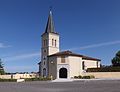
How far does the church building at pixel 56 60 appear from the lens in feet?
177

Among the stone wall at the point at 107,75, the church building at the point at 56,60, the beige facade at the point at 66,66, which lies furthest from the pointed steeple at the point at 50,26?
the stone wall at the point at 107,75

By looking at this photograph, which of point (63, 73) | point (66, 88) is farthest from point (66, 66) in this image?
point (66, 88)

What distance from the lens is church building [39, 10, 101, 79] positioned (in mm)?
53938

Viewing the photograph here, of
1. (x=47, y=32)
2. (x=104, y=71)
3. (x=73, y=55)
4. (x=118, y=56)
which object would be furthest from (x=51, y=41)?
(x=118, y=56)

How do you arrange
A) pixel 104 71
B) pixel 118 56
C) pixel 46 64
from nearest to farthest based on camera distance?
1. pixel 104 71
2. pixel 46 64
3. pixel 118 56

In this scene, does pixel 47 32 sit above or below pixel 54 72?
above

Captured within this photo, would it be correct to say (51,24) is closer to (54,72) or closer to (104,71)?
(54,72)

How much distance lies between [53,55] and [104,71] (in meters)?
10.8

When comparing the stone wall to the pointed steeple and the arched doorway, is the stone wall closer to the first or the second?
the arched doorway

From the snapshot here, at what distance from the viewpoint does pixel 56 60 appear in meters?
54.1

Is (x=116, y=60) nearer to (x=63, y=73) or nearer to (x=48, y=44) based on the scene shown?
(x=63, y=73)

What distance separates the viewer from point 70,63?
53938 millimetres

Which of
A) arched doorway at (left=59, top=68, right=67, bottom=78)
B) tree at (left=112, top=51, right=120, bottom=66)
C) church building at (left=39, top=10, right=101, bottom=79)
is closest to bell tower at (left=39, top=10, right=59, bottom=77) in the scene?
church building at (left=39, top=10, right=101, bottom=79)

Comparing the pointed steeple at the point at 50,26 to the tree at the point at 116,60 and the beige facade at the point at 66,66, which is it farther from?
the tree at the point at 116,60
